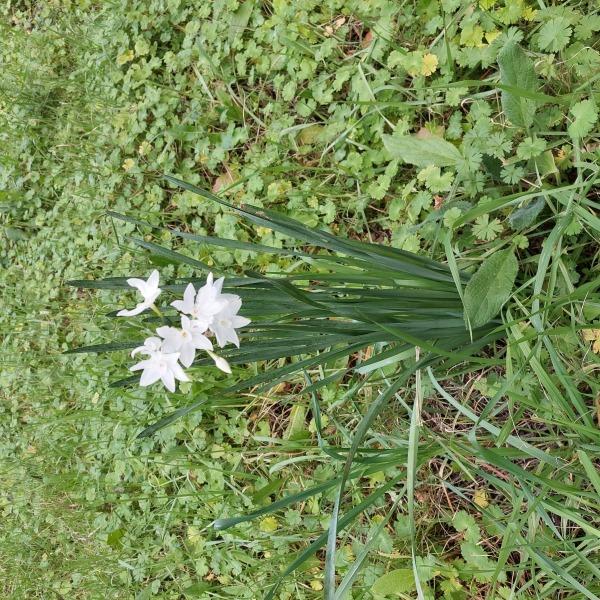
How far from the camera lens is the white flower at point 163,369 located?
0.97 metres

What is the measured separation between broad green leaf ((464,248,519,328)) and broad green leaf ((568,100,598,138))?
0.30m

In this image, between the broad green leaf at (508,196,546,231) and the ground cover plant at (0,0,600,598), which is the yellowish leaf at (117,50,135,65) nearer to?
the ground cover plant at (0,0,600,598)

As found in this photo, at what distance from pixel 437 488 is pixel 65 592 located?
1.83 meters

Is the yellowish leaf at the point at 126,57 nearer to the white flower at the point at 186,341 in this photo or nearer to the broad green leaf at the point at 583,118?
the broad green leaf at the point at 583,118

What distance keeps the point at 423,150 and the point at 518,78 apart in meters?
0.30

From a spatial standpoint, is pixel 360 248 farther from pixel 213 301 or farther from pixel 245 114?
pixel 245 114

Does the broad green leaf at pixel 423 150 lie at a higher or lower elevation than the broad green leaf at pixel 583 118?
lower

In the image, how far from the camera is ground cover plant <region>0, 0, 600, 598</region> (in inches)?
54.2

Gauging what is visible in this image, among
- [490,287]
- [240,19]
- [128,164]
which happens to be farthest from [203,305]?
[128,164]

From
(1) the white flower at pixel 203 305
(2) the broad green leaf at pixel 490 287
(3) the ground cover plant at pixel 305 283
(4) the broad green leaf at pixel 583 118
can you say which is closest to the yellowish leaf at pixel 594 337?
(3) the ground cover plant at pixel 305 283

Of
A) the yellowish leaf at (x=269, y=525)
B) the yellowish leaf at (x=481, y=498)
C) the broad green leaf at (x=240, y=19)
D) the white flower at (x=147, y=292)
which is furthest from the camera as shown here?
the broad green leaf at (x=240, y=19)

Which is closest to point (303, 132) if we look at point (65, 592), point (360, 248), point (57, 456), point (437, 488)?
→ point (360, 248)

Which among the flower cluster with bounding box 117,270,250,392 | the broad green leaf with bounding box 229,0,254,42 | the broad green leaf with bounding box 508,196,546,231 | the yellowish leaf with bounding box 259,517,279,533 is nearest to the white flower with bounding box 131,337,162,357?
the flower cluster with bounding box 117,270,250,392

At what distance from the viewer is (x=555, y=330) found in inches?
51.0
